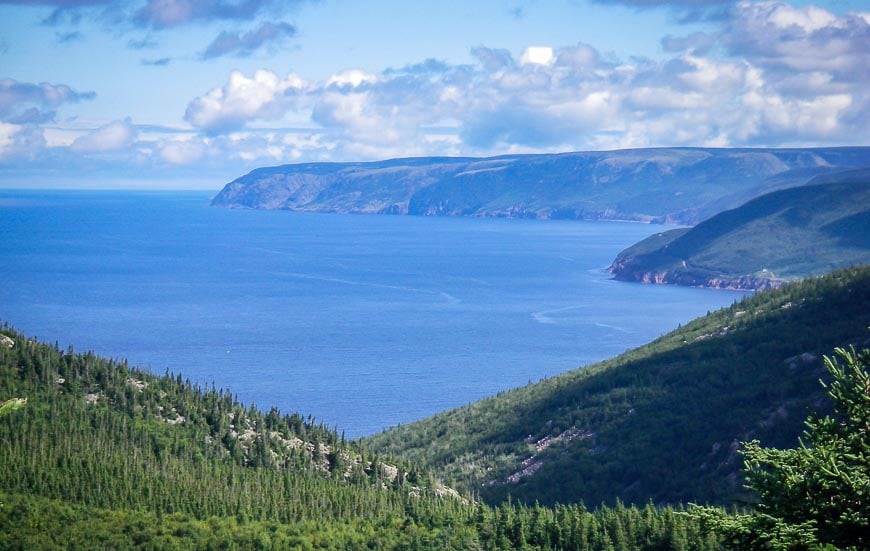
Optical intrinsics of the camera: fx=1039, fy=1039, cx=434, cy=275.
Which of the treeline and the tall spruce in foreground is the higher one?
the tall spruce in foreground

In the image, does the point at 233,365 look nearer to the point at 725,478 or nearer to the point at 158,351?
the point at 158,351

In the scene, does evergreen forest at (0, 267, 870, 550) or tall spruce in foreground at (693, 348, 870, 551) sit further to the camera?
evergreen forest at (0, 267, 870, 550)

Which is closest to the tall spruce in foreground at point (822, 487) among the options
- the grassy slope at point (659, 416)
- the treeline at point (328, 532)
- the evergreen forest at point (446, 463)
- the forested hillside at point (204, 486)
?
the evergreen forest at point (446, 463)

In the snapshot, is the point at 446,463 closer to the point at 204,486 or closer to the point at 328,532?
the point at 204,486

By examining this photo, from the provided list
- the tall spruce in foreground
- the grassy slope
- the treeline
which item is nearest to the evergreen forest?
the tall spruce in foreground

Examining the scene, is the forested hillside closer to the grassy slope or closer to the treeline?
the treeline

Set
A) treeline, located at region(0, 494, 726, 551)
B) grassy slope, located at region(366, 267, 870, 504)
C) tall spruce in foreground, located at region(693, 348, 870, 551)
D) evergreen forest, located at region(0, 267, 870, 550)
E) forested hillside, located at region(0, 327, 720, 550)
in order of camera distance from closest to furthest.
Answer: tall spruce in foreground, located at region(693, 348, 870, 551) → evergreen forest, located at region(0, 267, 870, 550) → treeline, located at region(0, 494, 726, 551) → forested hillside, located at region(0, 327, 720, 550) → grassy slope, located at region(366, 267, 870, 504)

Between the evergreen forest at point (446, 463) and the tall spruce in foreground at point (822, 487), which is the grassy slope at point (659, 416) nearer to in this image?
the evergreen forest at point (446, 463)

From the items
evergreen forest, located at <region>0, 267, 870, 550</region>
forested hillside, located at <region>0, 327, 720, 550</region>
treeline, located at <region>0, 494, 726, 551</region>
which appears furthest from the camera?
forested hillside, located at <region>0, 327, 720, 550</region>
